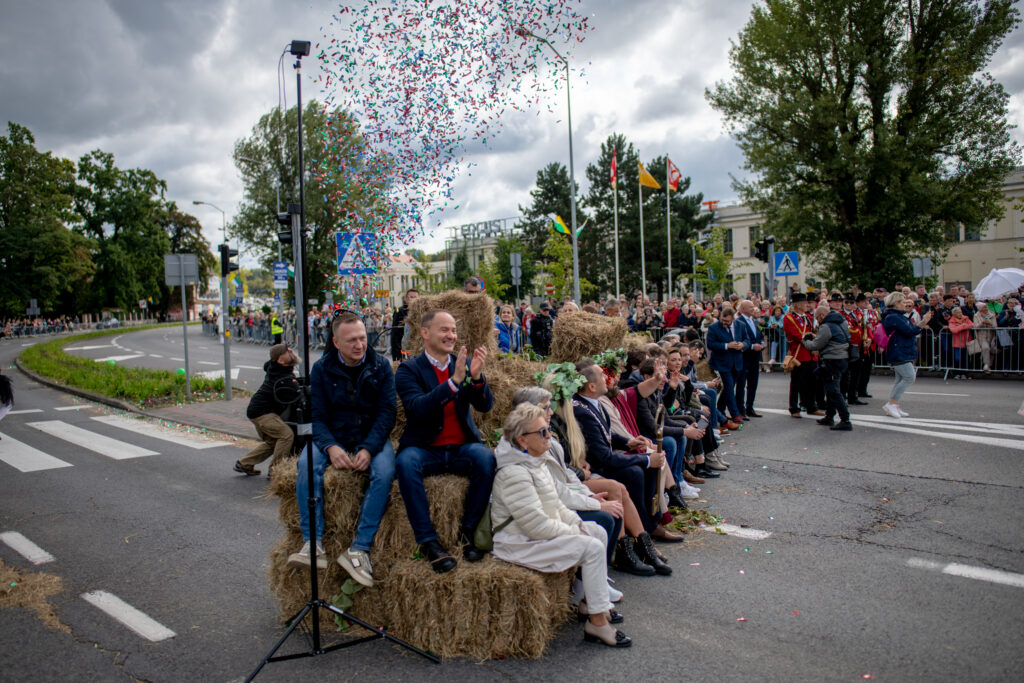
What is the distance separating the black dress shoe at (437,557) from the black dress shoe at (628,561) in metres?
1.47

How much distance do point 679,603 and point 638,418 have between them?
1.96 meters

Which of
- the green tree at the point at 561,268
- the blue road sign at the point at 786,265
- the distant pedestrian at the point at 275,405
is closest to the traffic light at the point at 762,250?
the blue road sign at the point at 786,265

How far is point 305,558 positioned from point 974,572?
182 inches

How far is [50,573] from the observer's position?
5.41 meters

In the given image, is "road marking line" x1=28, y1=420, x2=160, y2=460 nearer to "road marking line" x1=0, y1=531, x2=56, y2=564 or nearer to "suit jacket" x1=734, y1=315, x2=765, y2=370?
"road marking line" x1=0, y1=531, x2=56, y2=564

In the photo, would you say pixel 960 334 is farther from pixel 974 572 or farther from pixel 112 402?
pixel 112 402

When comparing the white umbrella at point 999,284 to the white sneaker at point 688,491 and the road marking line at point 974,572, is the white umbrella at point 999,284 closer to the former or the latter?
the white sneaker at point 688,491

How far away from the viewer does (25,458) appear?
32.4ft

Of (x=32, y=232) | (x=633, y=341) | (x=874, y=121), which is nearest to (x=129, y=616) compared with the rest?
(x=633, y=341)

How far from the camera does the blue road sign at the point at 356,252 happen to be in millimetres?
8188

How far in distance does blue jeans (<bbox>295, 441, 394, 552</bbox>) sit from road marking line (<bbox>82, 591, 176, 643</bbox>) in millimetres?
1086

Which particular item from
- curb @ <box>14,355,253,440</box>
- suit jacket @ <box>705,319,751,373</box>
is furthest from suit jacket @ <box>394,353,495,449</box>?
curb @ <box>14,355,253,440</box>

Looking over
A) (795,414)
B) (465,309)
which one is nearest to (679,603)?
(465,309)

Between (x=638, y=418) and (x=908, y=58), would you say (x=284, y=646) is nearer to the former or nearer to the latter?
(x=638, y=418)
